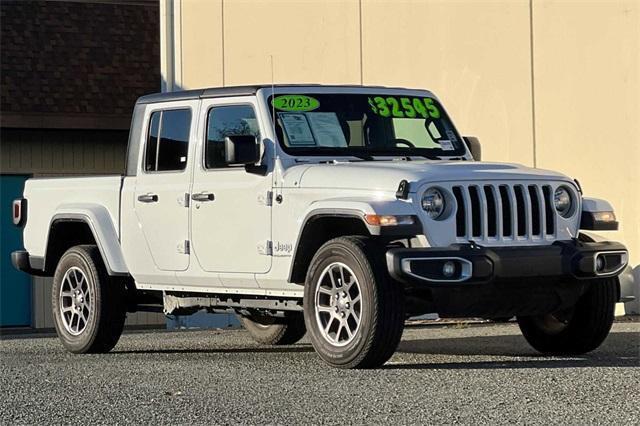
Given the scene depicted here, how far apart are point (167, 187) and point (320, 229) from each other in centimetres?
174

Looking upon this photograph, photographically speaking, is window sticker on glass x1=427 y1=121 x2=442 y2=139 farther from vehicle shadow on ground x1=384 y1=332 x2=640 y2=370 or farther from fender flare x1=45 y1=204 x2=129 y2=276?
fender flare x1=45 y1=204 x2=129 y2=276

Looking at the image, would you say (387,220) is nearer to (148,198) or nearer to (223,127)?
(223,127)

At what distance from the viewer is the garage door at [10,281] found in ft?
79.9

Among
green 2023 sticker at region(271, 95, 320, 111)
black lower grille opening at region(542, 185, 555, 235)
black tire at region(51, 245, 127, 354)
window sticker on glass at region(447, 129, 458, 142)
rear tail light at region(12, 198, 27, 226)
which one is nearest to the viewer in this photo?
black lower grille opening at region(542, 185, 555, 235)

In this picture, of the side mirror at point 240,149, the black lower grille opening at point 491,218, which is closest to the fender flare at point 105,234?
the side mirror at point 240,149

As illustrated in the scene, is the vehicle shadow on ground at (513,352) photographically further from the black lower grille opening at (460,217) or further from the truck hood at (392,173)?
the truck hood at (392,173)

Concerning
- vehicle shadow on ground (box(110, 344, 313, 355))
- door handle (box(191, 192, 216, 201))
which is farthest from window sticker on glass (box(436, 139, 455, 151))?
vehicle shadow on ground (box(110, 344, 313, 355))

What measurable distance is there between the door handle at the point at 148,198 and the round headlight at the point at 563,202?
10.4 ft

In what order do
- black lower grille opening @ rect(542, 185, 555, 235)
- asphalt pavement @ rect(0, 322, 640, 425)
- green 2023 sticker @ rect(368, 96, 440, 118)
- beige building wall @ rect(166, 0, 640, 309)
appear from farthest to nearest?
beige building wall @ rect(166, 0, 640, 309) → green 2023 sticker @ rect(368, 96, 440, 118) → black lower grille opening @ rect(542, 185, 555, 235) → asphalt pavement @ rect(0, 322, 640, 425)

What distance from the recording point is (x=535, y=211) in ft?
32.8

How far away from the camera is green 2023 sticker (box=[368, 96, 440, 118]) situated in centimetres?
1130

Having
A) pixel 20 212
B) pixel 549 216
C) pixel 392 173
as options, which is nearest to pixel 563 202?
pixel 549 216

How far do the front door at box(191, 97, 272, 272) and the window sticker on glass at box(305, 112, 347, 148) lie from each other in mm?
415

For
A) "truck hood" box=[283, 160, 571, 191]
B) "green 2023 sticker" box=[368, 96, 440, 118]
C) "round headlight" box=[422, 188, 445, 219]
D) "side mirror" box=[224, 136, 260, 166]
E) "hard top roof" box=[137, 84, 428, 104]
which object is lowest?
"round headlight" box=[422, 188, 445, 219]
